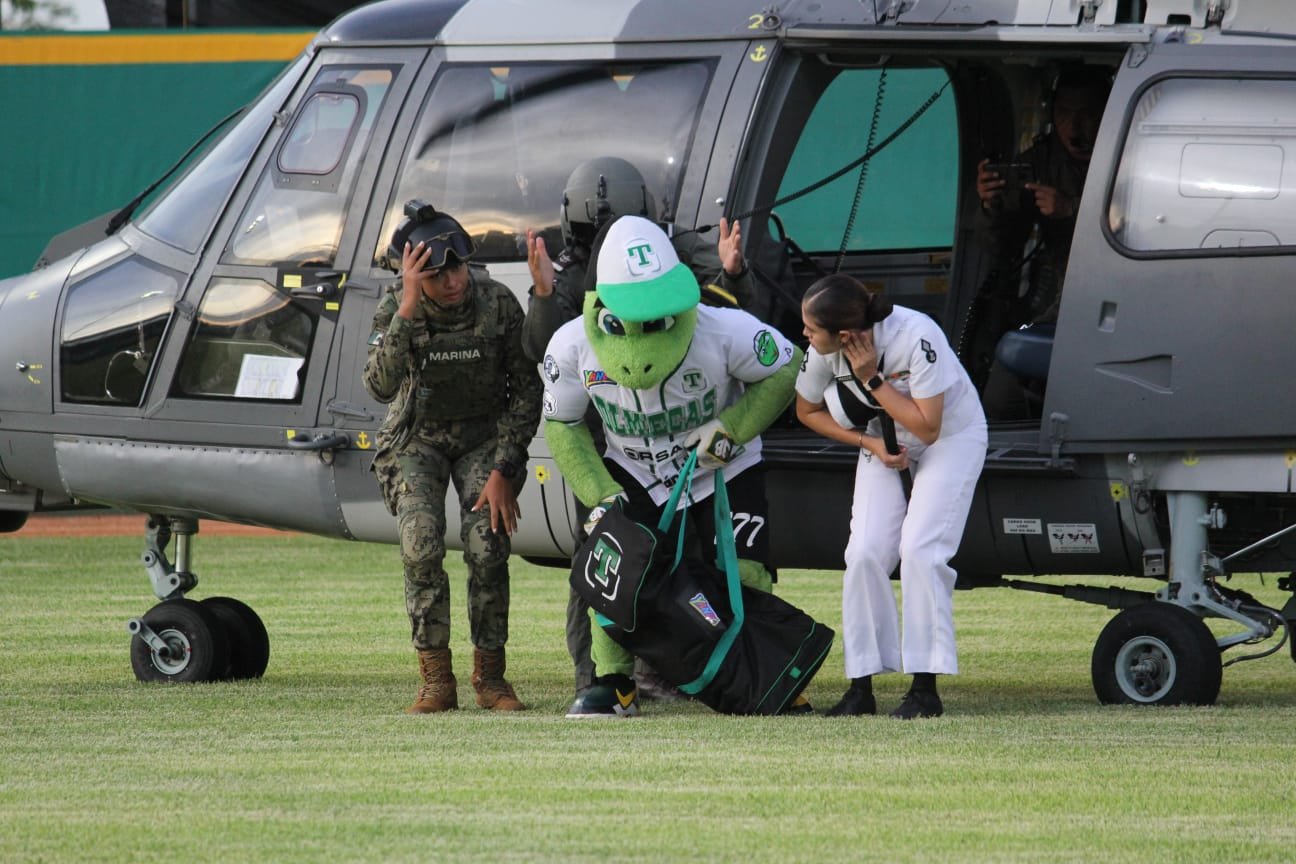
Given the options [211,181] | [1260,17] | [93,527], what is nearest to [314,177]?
[211,181]

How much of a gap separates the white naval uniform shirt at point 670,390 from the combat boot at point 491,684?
92 centimetres

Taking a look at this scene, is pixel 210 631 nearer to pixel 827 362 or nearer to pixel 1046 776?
pixel 827 362

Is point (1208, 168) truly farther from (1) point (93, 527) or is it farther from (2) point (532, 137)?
(1) point (93, 527)

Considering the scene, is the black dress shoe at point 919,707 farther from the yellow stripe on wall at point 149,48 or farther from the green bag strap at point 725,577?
the yellow stripe on wall at point 149,48

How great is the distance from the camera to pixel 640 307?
22.6 ft

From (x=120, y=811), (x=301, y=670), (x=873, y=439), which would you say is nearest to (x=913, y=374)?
(x=873, y=439)

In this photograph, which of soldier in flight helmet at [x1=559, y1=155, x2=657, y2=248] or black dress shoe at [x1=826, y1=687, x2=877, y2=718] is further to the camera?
soldier in flight helmet at [x1=559, y1=155, x2=657, y2=248]

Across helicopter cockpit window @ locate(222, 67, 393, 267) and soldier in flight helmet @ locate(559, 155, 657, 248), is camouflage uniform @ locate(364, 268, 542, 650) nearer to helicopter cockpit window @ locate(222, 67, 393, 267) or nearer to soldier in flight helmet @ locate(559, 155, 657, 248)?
soldier in flight helmet @ locate(559, 155, 657, 248)

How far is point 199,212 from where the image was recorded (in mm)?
8750

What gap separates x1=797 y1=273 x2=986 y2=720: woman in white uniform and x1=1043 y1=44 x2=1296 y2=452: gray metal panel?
19.7 inches

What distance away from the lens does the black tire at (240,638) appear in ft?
29.2

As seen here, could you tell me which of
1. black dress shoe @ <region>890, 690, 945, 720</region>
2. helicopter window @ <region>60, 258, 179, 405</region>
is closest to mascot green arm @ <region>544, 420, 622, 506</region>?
black dress shoe @ <region>890, 690, 945, 720</region>

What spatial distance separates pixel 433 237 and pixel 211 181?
1.91m

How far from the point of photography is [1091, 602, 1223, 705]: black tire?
7332 millimetres
